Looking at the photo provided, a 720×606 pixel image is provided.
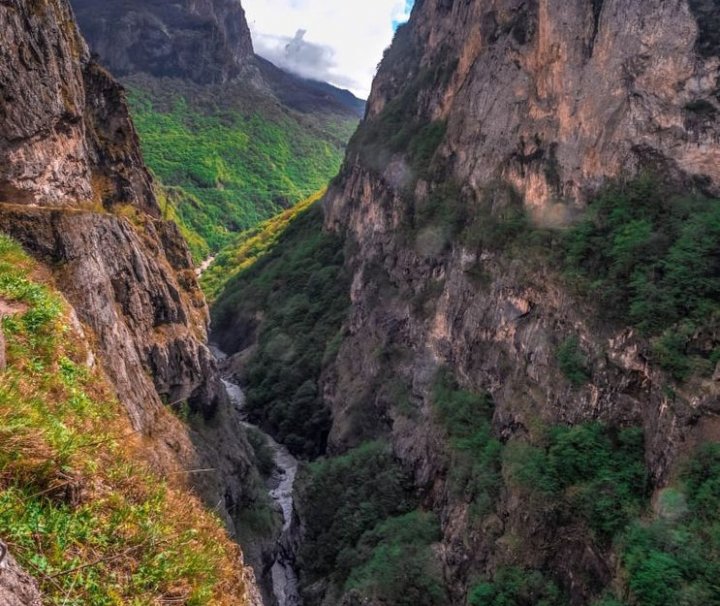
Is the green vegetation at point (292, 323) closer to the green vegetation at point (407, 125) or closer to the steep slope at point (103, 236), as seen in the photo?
the green vegetation at point (407, 125)

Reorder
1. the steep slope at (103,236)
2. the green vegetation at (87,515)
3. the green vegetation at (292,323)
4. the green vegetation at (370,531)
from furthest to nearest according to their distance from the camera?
the green vegetation at (292,323) → the green vegetation at (370,531) → the steep slope at (103,236) → the green vegetation at (87,515)

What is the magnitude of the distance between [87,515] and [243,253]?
91.1m

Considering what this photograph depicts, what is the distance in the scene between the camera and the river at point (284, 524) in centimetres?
3170

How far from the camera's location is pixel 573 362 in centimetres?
2486

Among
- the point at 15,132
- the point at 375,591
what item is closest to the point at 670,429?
the point at 375,591

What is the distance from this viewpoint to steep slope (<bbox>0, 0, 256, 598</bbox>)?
60.3 ft

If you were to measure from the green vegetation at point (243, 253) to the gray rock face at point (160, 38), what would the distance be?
60.2m

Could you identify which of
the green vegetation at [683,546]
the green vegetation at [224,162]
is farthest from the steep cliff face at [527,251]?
the green vegetation at [224,162]

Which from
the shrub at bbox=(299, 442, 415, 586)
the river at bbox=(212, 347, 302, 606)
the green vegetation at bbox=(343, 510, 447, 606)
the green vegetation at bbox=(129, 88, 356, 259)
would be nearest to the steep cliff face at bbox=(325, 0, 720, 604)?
the green vegetation at bbox=(343, 510, 447, 606)

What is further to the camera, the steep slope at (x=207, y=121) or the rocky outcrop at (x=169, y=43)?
the rocky outcrop at (x=169, y=43)

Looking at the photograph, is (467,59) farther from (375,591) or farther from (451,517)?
(375,591)

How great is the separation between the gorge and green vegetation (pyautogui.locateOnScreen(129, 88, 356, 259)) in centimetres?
6884

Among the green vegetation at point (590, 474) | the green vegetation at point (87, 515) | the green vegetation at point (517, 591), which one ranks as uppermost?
the green vegetation at point (87, 515)

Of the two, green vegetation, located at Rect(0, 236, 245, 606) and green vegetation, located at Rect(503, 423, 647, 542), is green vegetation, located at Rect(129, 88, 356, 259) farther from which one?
green vegetation, located at Rect(0, 236, 245, 606)
